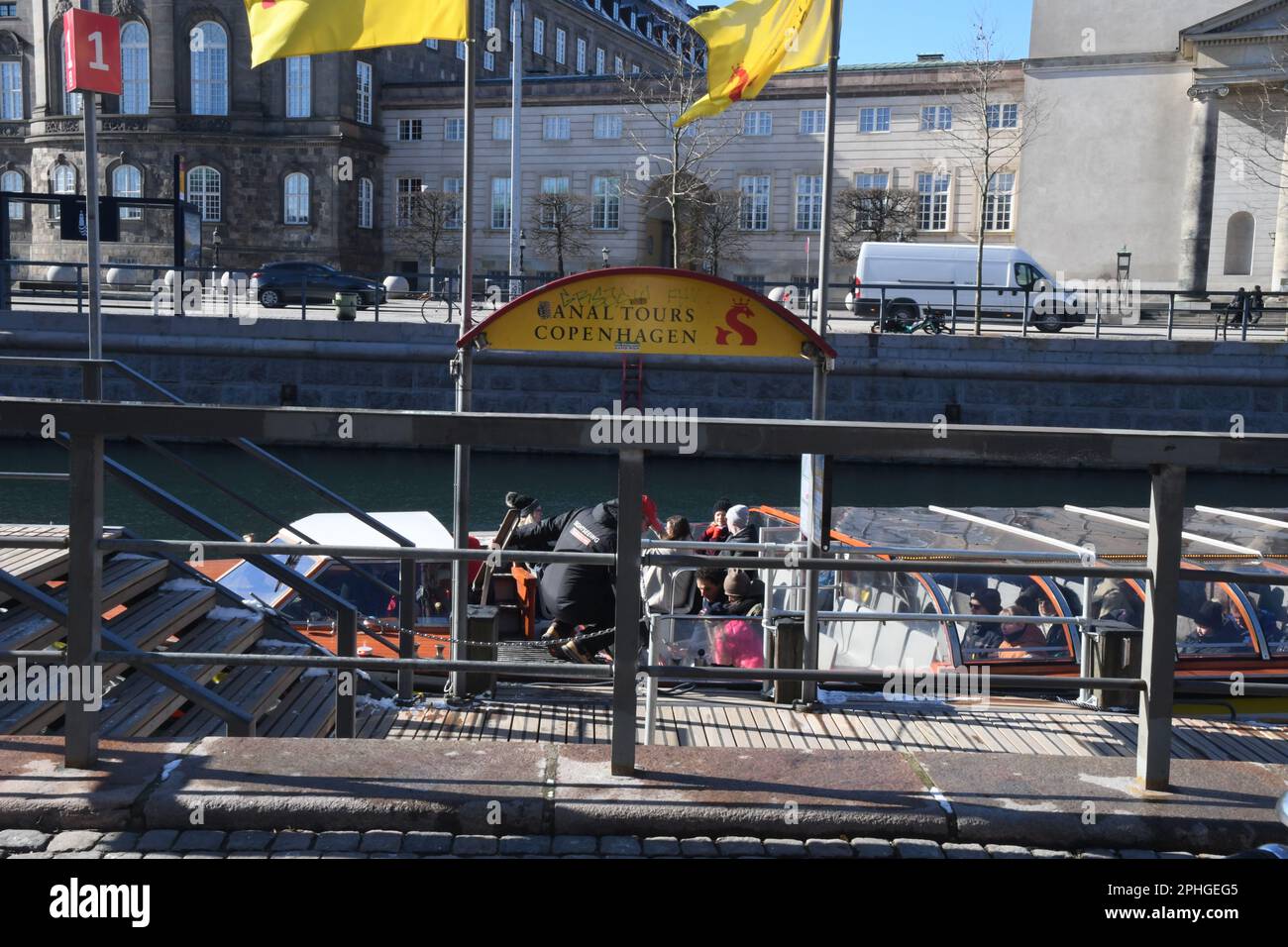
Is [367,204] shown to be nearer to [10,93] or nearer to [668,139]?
[668,139]

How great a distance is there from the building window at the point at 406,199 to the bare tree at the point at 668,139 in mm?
11025

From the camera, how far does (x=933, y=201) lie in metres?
60.7

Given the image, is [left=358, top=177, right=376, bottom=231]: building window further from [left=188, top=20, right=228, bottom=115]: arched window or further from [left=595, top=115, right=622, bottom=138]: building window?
[left=595, top=115, right=622, bottom=138]: building window

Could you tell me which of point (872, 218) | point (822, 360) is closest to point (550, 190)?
point (872, 218)

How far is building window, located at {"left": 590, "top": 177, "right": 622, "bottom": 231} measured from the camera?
65.2 m

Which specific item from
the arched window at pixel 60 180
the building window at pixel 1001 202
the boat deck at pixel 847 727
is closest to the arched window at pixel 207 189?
the arched window at pixel 60 180

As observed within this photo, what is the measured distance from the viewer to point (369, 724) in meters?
7.01

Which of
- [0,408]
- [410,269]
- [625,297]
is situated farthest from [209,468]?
[410,269]

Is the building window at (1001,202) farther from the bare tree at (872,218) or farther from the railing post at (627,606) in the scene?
the railing post at (627,606)

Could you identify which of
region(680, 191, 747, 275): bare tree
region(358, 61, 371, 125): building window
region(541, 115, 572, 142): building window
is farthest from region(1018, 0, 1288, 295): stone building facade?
region(358, 61, 371, 125): building window

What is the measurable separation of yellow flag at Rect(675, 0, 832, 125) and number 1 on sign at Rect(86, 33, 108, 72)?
14.0ft

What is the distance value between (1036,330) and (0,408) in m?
33.4

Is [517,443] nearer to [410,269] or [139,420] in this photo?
[139,420]

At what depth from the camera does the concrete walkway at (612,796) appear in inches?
164
